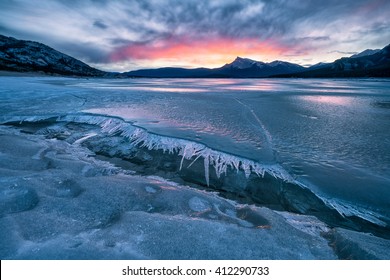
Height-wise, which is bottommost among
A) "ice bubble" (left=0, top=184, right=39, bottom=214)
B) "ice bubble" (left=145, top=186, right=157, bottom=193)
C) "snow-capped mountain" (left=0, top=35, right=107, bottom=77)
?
"ice bubble" (left=145, top=186, right=157, bottom=193)

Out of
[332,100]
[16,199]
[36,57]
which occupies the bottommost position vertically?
[16,199]

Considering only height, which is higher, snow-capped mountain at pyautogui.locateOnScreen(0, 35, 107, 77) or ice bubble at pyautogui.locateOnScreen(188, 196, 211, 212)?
snow-capped mountain at pyautogui.locateOnScreen(0, 35, 107, 77)

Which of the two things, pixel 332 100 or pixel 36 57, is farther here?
pixel 36 57

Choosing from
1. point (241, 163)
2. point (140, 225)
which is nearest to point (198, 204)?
point (140, 225)

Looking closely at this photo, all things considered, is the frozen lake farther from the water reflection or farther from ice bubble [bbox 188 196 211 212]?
the water reflection

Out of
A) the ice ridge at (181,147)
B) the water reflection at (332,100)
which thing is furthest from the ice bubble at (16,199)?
the water reflection at (332,100)

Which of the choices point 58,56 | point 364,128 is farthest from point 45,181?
point 58,56

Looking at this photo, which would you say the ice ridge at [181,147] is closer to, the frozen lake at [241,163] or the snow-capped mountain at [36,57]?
the frozen lake at [241,163]

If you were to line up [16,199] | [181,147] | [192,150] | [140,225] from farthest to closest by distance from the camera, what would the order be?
[181,147] < [192,150] < [16,199] < [140,225]

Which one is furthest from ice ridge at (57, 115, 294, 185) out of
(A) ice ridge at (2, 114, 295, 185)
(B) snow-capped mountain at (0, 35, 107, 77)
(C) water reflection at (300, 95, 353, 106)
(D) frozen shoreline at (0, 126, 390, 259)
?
(B) snow-capped mountain at (0, 35, 107, 77)

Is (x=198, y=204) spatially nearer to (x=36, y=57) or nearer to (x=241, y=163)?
(x=241, y=163)

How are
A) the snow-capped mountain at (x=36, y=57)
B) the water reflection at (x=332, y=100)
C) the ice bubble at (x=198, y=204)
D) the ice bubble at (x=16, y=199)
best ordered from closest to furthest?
1. the ice bubble at (x=16, y=199)
2. the ice bubble at (x=198, y=204)
3. the water reflection at (x=332, y=100)
4. the snow-capped mountain at (x=36, y=57)

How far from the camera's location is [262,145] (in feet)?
21.2
